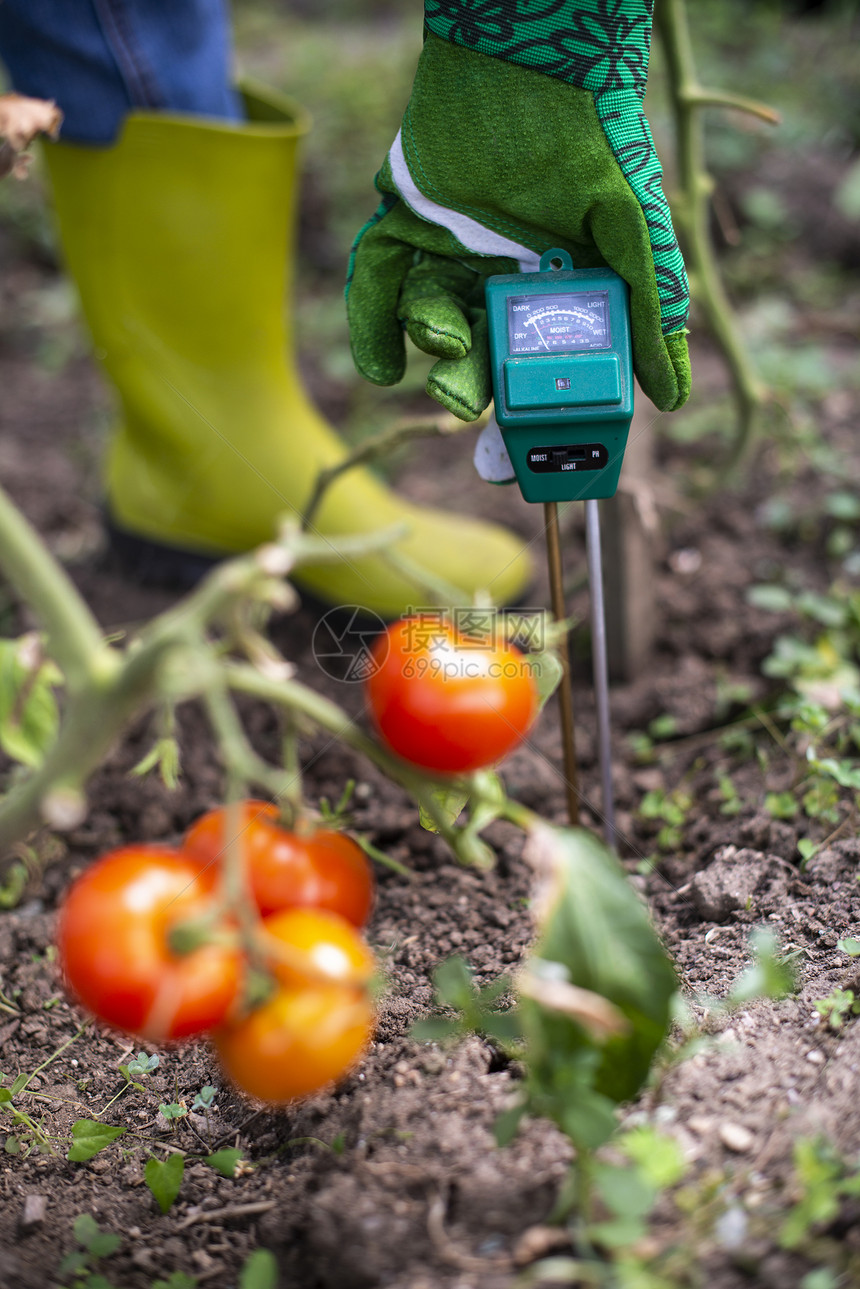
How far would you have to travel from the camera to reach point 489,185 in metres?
0.80

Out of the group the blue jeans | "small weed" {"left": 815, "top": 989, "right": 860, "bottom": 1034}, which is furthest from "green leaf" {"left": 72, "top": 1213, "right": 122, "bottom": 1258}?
the blue jeans

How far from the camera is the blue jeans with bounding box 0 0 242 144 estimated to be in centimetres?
117

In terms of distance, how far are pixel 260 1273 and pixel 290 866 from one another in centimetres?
30

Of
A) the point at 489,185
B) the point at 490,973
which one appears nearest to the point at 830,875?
the point at 490,973

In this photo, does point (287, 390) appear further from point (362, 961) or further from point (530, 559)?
point (362, 961)

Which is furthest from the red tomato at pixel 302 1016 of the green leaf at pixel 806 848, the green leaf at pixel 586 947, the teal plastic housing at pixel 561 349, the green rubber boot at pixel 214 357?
the green rubber boot at pixel 214 357

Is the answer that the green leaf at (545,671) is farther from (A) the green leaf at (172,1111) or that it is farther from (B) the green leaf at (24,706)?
(A) the green leaf at (172,1111)

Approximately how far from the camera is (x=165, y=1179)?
0.78 m

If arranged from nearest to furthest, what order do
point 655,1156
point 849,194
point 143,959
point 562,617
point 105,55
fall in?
point 143,959 → point 655,1156 → point 562,617 → point 105,55 → point 849,194

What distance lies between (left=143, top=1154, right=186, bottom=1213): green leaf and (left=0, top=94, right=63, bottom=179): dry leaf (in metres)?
0.79

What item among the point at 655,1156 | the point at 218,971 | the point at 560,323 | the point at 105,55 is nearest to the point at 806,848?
the point at 655,1156

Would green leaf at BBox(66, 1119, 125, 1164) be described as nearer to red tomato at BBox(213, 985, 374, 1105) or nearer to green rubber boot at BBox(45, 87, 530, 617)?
red tomato at BBox(213, 985, 374, 1105)

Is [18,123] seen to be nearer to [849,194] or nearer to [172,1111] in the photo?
[172,1111]

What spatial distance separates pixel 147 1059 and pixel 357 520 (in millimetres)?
782
